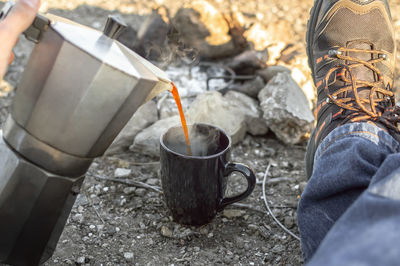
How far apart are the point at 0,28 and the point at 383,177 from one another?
2.38 ft

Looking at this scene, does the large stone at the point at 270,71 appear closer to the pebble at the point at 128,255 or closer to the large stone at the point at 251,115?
the large stone at the point at 251,115

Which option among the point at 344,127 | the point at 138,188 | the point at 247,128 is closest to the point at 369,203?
the point at 344,127

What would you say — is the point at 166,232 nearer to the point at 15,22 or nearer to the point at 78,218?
the point at 78,218

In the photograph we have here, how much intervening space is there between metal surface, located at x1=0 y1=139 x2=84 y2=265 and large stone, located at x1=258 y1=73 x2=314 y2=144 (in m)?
0.87

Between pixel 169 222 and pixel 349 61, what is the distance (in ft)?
2.52

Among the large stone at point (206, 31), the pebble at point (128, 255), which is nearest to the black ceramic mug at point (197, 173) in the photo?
the pebble at point (128, 255)

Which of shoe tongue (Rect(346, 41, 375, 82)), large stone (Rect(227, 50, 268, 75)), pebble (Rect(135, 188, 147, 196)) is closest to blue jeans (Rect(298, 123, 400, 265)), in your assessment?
shoe tongue (Rect(346, 41, 375, 82))

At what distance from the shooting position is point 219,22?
1.97 meters

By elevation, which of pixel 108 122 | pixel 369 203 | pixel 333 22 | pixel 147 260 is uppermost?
pixel 333 22

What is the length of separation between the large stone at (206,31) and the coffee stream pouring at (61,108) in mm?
1237

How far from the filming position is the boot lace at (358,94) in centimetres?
108

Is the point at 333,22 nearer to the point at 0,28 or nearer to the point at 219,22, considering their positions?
the point at 219,22

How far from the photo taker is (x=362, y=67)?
1.28 metres

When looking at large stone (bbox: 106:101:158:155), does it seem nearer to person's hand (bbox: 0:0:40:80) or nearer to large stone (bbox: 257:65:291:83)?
large stone (bbox: 257:65:291:83)
